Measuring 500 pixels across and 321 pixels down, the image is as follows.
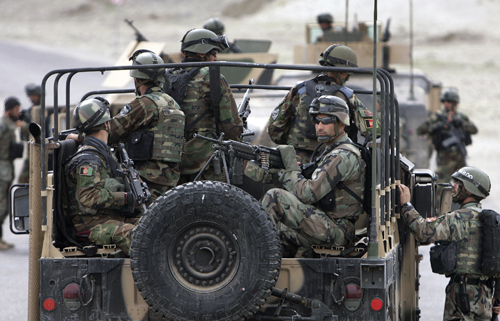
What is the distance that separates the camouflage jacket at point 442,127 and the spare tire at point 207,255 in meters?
8.08

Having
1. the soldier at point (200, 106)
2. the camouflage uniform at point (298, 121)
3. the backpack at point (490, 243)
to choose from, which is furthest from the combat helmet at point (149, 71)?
the backpack at point (490, 243)

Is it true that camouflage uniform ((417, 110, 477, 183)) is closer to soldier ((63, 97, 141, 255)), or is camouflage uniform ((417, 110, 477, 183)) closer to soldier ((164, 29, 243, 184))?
soldier ((164, 29, 243, 184))

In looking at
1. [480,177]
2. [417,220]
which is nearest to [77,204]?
[417,220]

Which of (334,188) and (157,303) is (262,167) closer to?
(334,188)

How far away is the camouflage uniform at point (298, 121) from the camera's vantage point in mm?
5613

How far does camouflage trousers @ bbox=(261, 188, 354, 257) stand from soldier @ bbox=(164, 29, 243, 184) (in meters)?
1.02

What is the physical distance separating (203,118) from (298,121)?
674 millimetres

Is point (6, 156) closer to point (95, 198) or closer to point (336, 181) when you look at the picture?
point (95, 198)

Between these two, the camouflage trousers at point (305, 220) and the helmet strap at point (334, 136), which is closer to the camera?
the camouflage trousers at point (305, 220)

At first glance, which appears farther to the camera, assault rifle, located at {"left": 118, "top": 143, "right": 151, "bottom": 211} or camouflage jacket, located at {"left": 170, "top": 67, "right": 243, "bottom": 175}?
camouflage jacket, located at {"left": 170, "top": 67, "right": 243, "bottom": 175}

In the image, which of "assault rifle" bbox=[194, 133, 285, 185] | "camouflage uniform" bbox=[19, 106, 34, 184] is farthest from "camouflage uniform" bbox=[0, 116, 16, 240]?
"assault rifle" bbox=[194, 133, 285, 185]

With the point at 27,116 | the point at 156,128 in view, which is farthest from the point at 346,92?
the point at 27,116

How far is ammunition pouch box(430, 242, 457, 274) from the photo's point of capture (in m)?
5.32

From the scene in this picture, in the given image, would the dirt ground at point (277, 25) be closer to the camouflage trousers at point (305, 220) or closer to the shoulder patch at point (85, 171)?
the camouflage trousers at point (305, 220)
